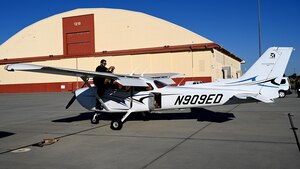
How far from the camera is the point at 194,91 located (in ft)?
31.9

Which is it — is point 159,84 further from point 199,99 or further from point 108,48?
point 108,48

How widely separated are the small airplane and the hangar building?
29538 millimetres

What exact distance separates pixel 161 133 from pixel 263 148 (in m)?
2.99

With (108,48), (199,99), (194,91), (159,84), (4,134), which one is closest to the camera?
(4,134)

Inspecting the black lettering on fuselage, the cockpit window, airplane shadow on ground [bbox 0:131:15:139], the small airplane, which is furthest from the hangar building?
airplane shadow on ground [bbox 0:131:15:139]

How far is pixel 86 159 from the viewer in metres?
6.05

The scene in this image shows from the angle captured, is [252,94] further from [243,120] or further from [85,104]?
[85,104]

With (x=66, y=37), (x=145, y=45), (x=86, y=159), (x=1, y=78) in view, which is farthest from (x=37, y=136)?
(x=1, y=78)

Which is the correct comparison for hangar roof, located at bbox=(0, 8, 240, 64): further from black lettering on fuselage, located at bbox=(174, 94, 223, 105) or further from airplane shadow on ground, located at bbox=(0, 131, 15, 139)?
airplane shadow on ground, located at bbox=(0, 131, 15, 139)

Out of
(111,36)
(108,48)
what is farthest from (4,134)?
(111,36)

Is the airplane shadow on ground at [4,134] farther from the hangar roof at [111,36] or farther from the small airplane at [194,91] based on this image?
the hangar roof at [111,36]

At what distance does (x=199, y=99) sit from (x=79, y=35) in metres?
40.7

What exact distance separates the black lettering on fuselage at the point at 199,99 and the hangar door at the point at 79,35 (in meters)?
38.1

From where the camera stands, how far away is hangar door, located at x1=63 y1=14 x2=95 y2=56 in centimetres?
4669
